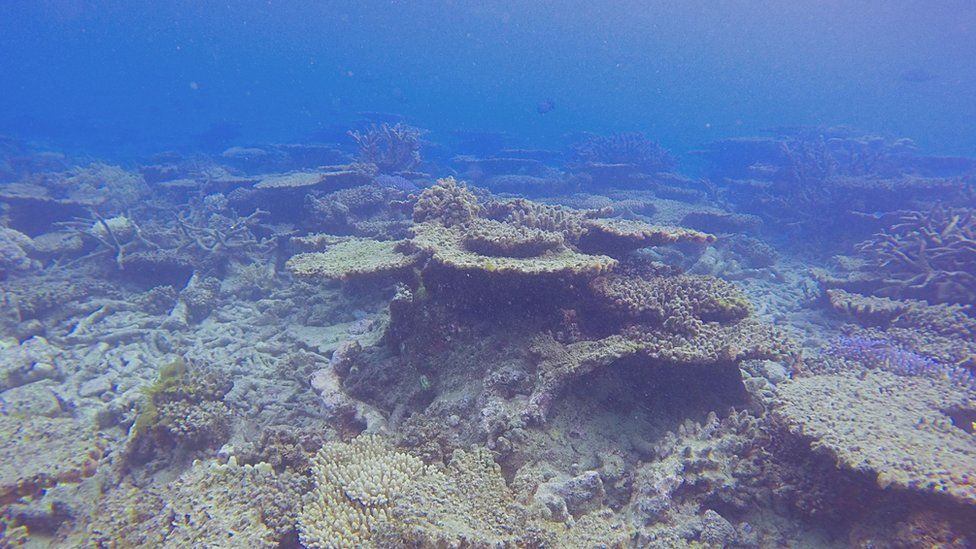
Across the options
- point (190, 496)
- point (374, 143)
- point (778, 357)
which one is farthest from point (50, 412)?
point (374, 143)

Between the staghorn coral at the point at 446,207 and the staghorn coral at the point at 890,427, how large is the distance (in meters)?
4.15

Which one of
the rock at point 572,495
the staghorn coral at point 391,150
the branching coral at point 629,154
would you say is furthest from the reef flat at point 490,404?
the branching coral at point 629,154

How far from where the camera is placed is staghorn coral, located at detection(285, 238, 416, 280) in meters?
4.67

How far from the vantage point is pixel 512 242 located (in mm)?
4844

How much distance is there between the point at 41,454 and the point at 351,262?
3.71 m

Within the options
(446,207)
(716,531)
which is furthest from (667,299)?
(446,207)

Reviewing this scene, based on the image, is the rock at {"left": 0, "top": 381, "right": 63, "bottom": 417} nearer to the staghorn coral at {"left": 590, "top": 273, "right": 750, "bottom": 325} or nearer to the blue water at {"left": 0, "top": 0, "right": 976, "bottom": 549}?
the blue water at {"left": 0, "top": 0, "right": 976, "bottom": 549}

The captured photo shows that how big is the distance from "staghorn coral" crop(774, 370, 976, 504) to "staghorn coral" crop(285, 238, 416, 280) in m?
4.09

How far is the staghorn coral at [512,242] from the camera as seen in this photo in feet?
15.9

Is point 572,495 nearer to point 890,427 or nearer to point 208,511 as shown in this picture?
point 890,427

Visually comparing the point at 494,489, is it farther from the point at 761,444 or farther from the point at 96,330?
the point at 96,330

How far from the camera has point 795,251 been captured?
1450 cm

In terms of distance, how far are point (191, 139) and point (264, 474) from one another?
54.6 metres

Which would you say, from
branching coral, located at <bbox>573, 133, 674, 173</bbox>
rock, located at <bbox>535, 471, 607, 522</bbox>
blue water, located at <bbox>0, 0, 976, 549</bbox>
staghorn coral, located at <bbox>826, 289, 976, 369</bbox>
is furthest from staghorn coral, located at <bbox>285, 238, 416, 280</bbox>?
branching coral, located at <bbox>573, 133, 674, 173</bbox>
